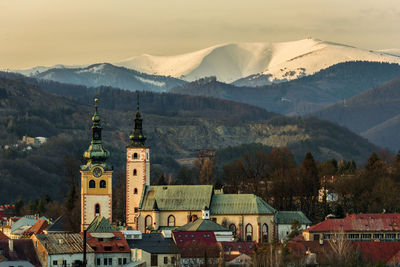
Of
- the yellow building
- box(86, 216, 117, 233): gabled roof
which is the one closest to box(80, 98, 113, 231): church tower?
the yellow building

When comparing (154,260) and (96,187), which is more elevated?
(96,187)

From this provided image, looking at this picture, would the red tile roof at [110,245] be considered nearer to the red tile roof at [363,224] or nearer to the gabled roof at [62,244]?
the gabled roof at [62,244]

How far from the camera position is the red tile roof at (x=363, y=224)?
457 feet

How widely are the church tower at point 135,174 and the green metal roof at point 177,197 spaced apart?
53.5 inches

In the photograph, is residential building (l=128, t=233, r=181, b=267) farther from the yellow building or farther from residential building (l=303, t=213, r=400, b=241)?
the yellow building

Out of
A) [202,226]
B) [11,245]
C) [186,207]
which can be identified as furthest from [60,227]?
[11,245]

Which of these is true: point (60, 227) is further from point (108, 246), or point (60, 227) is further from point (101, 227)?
point (108, 246)

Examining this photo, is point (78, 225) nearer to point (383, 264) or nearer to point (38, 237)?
point (38, 237)

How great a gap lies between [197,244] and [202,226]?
40.3 ft

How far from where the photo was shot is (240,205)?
149m

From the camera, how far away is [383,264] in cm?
11238

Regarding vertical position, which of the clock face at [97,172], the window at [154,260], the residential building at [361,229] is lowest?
the window at [154,260]

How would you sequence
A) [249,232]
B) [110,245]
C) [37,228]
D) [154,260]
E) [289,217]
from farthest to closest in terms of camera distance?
[37,228] → [289,217] → [249,232] → [110,245] → [154,260]

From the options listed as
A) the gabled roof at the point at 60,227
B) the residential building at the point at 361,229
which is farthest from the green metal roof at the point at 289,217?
the gabled roof at the point at 60,227
